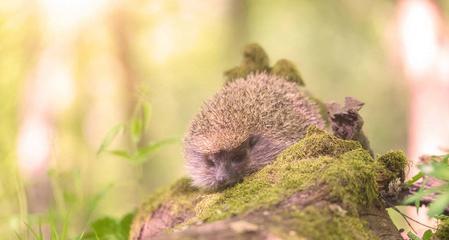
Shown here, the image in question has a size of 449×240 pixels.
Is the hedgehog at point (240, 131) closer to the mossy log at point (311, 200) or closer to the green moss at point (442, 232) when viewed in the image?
the mossy log at point (311, 200)

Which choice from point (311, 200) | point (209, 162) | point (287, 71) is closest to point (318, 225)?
point (311, 200)

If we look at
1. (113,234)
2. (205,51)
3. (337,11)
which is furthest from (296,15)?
(113,234)

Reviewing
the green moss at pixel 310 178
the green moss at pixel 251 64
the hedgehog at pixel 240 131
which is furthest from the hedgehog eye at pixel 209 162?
the green moss at pixel 251 64

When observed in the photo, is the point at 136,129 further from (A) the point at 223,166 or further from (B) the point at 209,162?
(A) the point at 223,166

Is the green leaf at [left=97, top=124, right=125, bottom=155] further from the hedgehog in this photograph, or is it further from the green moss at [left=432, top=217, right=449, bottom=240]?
the green moss at [left=432, top=217, right=449, bottom=240]

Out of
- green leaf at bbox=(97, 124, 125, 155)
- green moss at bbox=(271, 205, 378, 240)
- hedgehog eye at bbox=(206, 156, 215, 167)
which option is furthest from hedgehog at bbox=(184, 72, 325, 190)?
green moss at bbox=(271, 205, 378, 240)

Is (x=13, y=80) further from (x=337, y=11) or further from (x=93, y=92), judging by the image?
(x=337, y=11)
